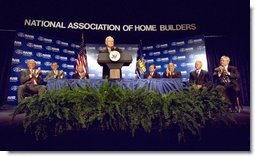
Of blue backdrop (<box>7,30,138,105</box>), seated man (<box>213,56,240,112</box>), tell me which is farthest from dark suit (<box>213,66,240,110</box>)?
blue backdrop (<box>7,30,138,105</box>)

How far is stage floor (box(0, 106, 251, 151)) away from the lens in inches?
165

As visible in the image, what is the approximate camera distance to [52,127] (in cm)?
405

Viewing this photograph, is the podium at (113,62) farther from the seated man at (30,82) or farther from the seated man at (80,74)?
the seated man at (30,82)

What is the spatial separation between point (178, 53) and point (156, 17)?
1762 mm

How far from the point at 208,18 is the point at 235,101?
1.94m

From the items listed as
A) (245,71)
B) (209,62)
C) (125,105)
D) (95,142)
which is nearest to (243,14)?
(245,71)

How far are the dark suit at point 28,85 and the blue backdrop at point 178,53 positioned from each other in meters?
3.23

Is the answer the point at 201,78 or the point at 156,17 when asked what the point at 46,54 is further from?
the point at 201,78

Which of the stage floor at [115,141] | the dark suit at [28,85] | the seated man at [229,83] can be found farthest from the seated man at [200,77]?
the dark suit at [28,85]

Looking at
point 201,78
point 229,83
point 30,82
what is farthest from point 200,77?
point 30,82

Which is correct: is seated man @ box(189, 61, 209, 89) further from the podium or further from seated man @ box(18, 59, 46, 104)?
seated man @ box(18, 59, 46, 104)

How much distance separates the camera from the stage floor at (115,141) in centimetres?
420

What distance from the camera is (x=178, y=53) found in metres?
8.53

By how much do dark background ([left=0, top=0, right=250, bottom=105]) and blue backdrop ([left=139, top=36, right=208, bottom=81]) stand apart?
0.88 feet
